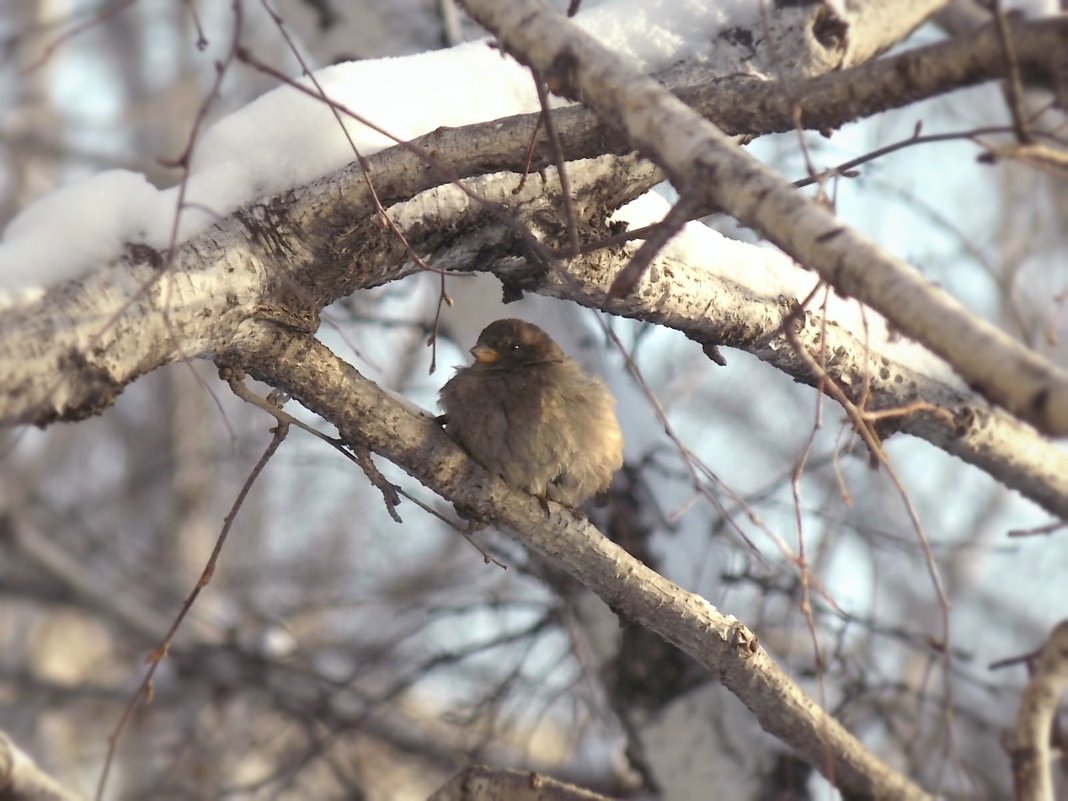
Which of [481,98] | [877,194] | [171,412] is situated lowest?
[481,98]

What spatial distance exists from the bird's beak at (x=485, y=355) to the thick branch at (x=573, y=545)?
30.4 inches

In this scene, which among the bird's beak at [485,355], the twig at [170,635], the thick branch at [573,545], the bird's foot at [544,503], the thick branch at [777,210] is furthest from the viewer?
the bird's beak at [485,355]

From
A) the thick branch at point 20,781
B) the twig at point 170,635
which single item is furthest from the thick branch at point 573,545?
the thick branch at point 20,781

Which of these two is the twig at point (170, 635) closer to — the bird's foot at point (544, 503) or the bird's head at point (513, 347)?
the bird's foot at point (544, 503)

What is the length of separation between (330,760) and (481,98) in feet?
10.2

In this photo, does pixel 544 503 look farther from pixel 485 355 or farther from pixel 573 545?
pixel 485 355

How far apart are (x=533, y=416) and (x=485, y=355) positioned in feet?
1.07

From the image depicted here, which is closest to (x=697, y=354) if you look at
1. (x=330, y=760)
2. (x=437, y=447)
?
(x=330, y=760)

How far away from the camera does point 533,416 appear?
10.2 ft

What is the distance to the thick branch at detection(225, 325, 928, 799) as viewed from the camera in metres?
2.12

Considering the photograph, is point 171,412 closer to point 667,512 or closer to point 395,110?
point 667,512

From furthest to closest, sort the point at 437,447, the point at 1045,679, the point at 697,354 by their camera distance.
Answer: the point at 697,354 < the point at 437,447 < the point at 1045,679

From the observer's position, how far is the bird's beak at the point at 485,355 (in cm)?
333

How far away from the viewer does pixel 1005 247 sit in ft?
28.8
